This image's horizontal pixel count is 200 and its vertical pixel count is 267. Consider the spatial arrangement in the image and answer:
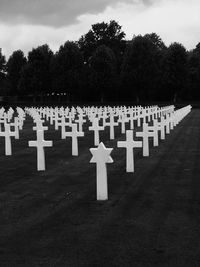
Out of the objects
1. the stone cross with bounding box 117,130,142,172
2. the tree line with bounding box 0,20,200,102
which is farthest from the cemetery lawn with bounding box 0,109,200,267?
the tree line with bounding box 0,20,200,102

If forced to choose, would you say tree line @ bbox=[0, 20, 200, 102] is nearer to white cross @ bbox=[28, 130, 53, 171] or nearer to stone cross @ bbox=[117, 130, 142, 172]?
white cross @ bbox=[28, 130, 53, 171]

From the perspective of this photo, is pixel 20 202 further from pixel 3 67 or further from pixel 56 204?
pixel 3 67

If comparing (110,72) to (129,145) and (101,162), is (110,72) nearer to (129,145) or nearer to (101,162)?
(129,145)

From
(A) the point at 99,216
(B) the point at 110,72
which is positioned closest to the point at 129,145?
(A) the point at 99,216

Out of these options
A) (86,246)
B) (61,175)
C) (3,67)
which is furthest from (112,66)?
(86,246)

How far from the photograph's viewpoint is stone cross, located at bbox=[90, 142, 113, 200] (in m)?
7.76

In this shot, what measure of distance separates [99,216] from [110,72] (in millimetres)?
65261

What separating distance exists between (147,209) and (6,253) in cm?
254

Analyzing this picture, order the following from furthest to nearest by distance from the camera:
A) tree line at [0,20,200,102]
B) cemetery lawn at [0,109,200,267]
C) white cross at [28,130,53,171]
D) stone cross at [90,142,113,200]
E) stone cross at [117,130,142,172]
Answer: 1. tree line at [0,20,200,102]
2. white cross at [28,130,53,171]
3. stone cross at [117,130,142,172]
4. stone cross at [90,142,113,200]
5. cemetery lawn at [0,109,200,267]

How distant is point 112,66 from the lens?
72.2 m

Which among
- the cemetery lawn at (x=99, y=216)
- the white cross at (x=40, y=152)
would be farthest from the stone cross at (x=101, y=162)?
the white cross at (x=40, y=152)

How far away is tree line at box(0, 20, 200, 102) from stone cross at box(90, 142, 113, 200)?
205 ft

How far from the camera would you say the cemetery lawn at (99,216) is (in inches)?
213

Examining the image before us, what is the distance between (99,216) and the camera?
7090 mm
